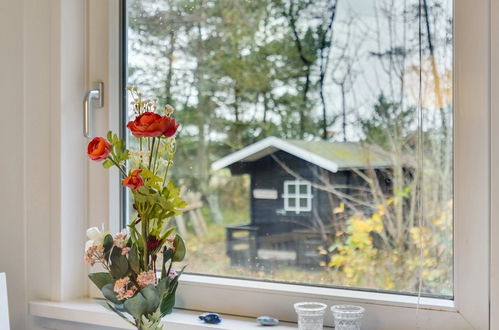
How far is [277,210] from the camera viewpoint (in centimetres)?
170

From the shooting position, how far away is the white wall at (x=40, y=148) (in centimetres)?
184

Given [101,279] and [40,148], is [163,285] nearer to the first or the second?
[101,279]

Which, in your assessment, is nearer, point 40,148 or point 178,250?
→ point 178,250

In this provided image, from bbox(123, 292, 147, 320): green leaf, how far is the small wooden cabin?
1.34ft

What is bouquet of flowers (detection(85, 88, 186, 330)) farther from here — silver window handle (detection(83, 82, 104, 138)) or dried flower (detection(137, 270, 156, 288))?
silver window handle (detection(83, 82, 104, 138))

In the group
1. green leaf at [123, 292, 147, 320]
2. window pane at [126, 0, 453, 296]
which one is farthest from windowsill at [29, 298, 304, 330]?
green leaf at [123, 292, 147, 320]

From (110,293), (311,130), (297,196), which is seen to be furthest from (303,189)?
(110,293)

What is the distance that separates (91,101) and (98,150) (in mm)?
527

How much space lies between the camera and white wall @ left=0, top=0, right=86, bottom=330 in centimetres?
184

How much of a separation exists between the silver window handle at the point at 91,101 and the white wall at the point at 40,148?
3cm

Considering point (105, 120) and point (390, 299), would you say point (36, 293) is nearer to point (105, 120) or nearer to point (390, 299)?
point (105, 120)

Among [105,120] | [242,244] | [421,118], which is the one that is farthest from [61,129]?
[421,118]

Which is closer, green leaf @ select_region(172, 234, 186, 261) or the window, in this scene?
green leaf @ select_region(172, 234, 186, 261)

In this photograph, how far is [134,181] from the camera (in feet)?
4.53
